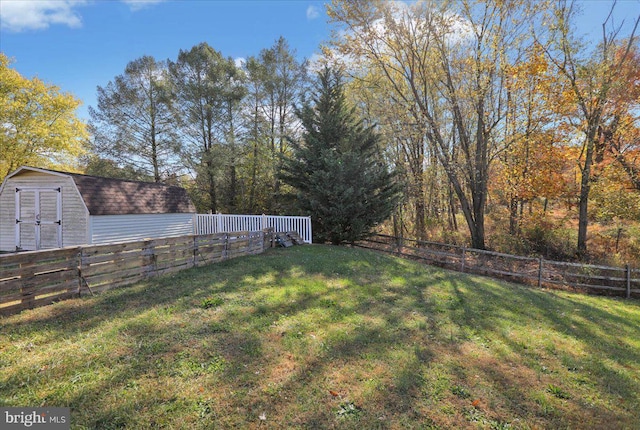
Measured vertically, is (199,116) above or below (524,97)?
above

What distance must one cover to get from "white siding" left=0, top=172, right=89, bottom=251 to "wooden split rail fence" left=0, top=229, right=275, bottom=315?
175 inches

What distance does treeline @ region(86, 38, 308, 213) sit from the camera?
1767 centimetres

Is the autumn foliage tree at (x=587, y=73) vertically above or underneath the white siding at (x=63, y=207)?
above

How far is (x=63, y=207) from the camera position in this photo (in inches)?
379

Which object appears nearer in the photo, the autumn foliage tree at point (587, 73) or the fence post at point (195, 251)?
the fence post at point (195, 251)

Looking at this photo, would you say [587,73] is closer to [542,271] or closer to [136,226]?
[542,271]

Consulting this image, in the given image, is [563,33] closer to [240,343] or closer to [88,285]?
[240,343]

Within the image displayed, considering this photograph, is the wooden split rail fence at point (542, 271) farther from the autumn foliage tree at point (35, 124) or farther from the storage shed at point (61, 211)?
the autumn foliage tree at point (35, 124)

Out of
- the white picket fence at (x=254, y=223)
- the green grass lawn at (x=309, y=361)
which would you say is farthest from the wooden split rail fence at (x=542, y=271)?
the white picket fence at (x=254, y=223)

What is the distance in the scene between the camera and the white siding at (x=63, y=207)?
9422 millimetres

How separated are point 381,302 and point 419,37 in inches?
486

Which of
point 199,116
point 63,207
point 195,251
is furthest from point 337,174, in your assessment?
point 199,116

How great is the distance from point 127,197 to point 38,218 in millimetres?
2700

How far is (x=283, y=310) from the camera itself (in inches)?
186
